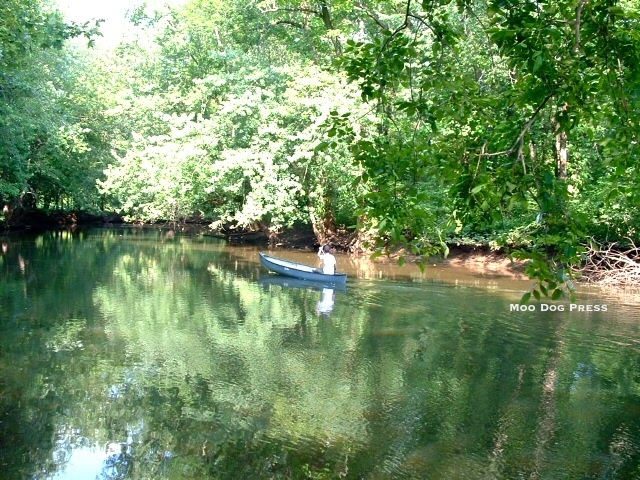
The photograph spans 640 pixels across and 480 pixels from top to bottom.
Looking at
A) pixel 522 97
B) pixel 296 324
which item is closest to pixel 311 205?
pixel 296 324

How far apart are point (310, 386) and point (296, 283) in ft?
37.7

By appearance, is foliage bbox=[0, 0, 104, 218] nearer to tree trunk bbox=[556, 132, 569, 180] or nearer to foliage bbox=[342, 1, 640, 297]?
foliage bbox=[342, 1, 640, 297]

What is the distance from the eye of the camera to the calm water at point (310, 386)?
291 inches

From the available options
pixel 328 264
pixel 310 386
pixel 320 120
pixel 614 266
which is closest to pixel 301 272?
pixel 328 264

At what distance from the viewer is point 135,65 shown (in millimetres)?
37875

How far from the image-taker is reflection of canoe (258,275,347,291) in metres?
20.6

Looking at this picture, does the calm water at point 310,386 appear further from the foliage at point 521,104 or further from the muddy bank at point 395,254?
the muddy bank at point 395,254

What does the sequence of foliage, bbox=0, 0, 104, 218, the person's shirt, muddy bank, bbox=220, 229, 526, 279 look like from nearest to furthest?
foliage, bbox=0, 0, 104, 218 < the person's shirt < muddy bank, bbox=220, 229, 526, 279

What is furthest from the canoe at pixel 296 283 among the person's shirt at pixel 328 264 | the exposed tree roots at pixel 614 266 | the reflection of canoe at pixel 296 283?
the exposed tree roots at pixel 614 266

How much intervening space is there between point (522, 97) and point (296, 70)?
85.2ft

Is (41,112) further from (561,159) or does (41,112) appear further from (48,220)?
(48,220)

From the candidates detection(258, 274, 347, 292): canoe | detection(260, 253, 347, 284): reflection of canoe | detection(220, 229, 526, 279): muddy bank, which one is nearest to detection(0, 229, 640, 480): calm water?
detection(258, 274, 347, 292): canoe

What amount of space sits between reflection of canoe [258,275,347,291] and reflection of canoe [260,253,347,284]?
0.11 metres

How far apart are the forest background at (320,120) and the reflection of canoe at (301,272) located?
1771mm
